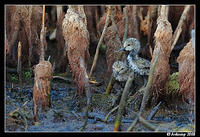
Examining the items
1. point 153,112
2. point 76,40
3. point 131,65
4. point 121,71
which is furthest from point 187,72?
point 76,40

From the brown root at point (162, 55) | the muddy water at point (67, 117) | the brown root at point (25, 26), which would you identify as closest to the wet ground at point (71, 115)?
the muddy water at point (67, 117)

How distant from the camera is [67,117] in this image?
7559 millimetres

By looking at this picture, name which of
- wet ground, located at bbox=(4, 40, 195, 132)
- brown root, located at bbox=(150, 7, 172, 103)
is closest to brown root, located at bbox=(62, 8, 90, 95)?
wet ground, located at bbox=(4, 40, 195, 132)

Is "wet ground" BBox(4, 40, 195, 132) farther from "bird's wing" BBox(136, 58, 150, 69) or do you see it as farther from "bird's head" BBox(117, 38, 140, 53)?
"bird's head" BBox(117, 38, 140, 53)

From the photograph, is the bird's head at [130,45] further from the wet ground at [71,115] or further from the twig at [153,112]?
the twig at [153,112]

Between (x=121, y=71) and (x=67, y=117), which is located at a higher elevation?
(x=121, y=71)

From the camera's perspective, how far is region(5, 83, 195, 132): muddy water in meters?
6.96

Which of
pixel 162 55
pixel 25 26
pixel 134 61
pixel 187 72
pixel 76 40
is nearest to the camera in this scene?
pixel 187 72

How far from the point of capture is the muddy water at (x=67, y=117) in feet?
22.9

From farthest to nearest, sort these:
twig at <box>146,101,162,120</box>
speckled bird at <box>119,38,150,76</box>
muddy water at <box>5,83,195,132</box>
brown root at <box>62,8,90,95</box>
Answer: speckled bird at <box>119,38,150,76</box>
brown root at <box>62,8,90,95</box>
twig at <box>146,101,162,120</box>
muddy water at <box>5,83,195,132</box>

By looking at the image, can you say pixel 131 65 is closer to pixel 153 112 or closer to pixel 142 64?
pixel 142 64

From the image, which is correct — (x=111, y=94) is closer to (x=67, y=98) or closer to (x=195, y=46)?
(x=67, y=98)

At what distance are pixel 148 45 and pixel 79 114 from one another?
3.46 metres

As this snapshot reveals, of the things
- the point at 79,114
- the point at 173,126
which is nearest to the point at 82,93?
the point at 79,114
